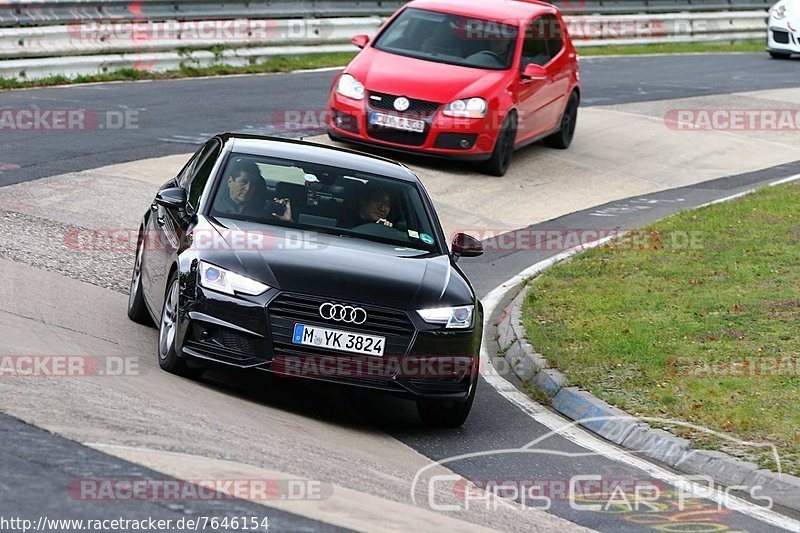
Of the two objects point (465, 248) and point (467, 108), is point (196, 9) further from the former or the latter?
point (465, 248)

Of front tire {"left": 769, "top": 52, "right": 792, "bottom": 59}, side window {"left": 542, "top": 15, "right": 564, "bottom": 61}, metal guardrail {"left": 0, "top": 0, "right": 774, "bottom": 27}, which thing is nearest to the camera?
side window {"left": 542, "top": 15, "right": 564, "bottom": 61}

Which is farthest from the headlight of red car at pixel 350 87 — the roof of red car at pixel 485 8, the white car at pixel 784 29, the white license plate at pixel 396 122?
the white car at pixel 784 29

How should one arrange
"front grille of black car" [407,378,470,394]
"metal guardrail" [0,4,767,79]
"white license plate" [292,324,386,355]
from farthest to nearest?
"metal guardrail" [0,4,767,79]
"front grille of black car" [407,378,470,394]
"white license plate" [292,324,386,355]

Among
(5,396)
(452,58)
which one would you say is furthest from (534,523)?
(452,58)

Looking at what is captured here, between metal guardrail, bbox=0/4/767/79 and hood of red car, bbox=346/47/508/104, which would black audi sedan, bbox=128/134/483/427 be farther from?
metal guardrail, bbox=0/4/767/79

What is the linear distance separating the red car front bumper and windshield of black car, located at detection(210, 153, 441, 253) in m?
6.97

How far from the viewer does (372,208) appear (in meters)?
9.66

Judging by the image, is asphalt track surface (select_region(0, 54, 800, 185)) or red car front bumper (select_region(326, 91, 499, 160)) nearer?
asphalt track surface (select_region(0, 54, 800, 185))

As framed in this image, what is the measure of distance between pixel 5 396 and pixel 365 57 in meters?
11.1

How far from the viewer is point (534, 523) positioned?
6883mm

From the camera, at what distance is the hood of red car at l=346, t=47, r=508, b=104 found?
1677 centimetres

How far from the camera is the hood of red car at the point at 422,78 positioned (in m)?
16.8

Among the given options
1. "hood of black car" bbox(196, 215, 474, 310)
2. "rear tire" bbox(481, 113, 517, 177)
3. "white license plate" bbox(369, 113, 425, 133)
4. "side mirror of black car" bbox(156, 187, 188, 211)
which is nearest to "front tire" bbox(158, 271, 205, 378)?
"hood of black car" bbox(196, 215, 474, 310)

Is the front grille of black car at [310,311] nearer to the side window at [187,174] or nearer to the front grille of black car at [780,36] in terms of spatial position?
the side window at [187,174]
